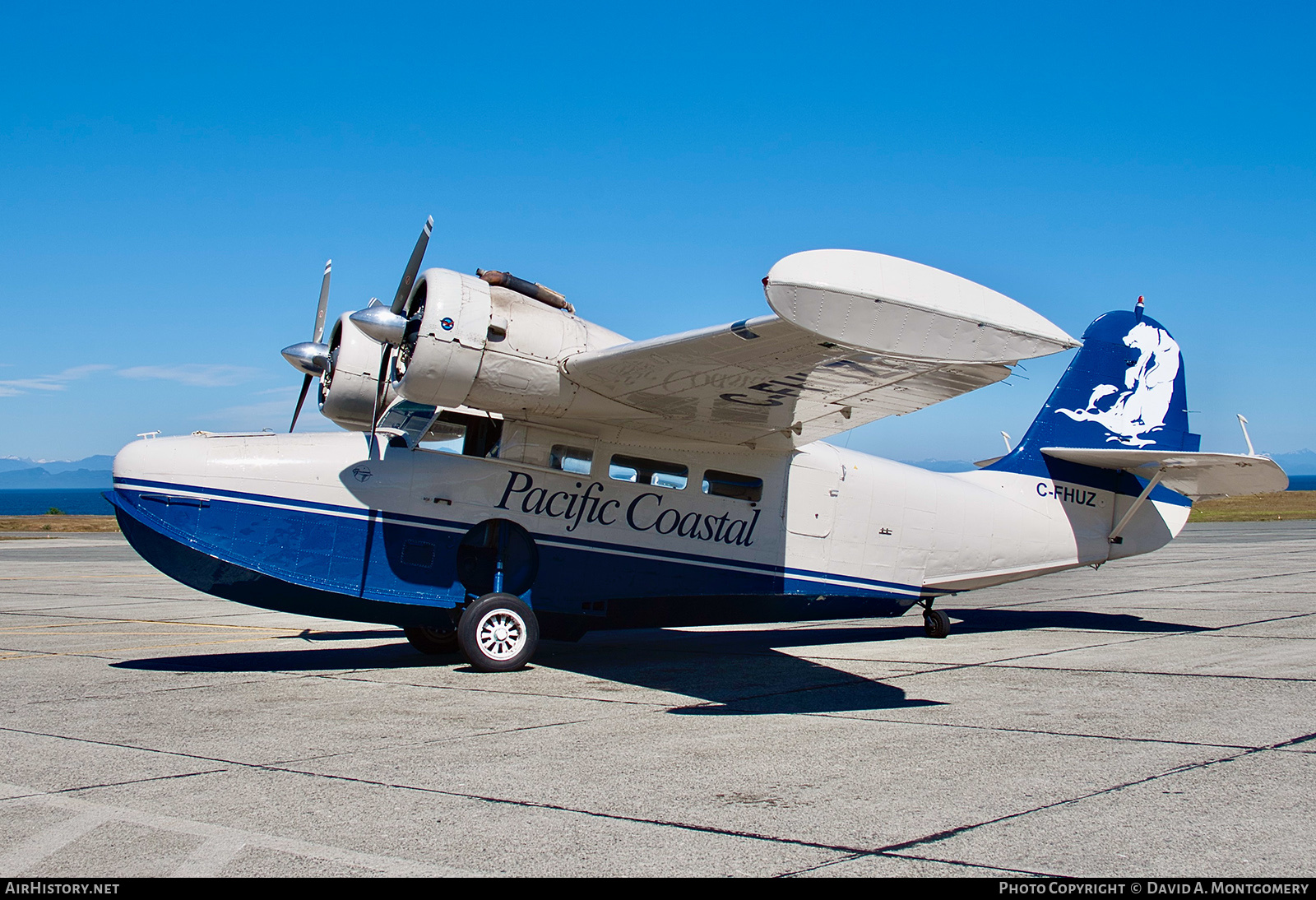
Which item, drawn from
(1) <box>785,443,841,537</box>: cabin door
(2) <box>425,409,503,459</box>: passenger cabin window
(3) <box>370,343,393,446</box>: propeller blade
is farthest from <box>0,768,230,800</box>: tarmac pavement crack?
(1) <box>785,443,841,537</box>: cabin door

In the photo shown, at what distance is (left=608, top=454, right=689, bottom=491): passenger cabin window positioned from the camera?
35.3 ft

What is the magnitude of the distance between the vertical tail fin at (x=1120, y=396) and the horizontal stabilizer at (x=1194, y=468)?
0.29m

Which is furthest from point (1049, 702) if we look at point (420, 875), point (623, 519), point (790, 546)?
point (420, 875)

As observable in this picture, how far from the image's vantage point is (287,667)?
10414mm

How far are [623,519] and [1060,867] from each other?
697 cm

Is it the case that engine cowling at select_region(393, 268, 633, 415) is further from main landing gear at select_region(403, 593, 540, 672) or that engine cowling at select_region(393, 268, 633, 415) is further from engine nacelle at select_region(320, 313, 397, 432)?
main landing gear at select_region(403, 593, 540, 672)

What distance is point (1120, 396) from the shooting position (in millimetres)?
13922

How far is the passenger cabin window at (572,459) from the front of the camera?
1052 centimetres

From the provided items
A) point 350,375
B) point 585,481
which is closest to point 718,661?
point 585,481

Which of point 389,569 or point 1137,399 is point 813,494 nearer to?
point 389,569

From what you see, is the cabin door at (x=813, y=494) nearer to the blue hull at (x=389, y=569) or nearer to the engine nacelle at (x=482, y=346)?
the blue hull at (x=389, y=569)

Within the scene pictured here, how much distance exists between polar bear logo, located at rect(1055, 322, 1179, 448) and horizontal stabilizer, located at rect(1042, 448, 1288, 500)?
410mm

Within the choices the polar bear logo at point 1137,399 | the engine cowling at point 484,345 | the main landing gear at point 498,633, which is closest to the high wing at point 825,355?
the engine cowling at point 484,345

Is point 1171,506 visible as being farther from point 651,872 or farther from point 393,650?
point 651,872
